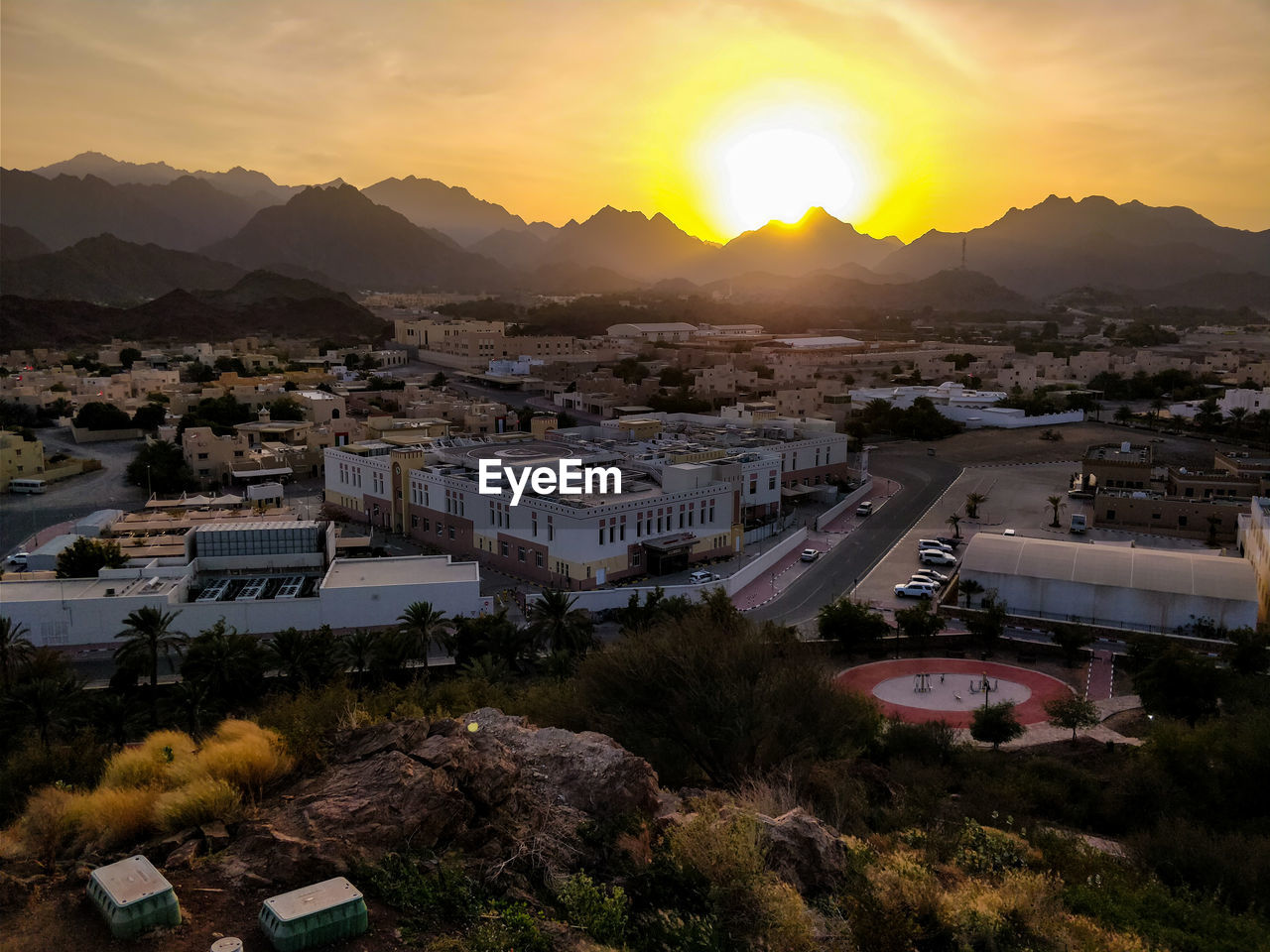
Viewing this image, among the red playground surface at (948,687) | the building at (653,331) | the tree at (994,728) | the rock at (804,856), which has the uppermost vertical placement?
the building at (653,331)

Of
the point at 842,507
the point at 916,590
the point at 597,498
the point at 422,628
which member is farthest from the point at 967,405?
the point at 422,628

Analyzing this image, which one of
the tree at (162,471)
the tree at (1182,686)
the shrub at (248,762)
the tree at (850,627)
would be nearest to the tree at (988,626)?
the tree at (850,627)

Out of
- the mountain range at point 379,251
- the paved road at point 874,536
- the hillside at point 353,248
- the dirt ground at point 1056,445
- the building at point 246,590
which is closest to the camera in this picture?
the building at point 246,590

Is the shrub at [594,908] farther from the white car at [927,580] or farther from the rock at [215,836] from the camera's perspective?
the white car at [927,580]

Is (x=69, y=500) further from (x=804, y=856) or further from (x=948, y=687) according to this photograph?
(x=804, y=856)

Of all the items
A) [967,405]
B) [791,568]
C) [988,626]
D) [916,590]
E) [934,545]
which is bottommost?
[791,568]

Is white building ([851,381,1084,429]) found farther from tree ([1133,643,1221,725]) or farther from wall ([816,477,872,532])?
tree ([1133,643,1221,725])

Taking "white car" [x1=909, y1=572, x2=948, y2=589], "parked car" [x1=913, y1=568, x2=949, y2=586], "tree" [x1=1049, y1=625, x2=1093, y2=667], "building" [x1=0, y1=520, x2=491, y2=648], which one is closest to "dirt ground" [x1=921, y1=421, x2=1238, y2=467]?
"parked car" [x1=913, y1=568, x2=949, y2=586]
